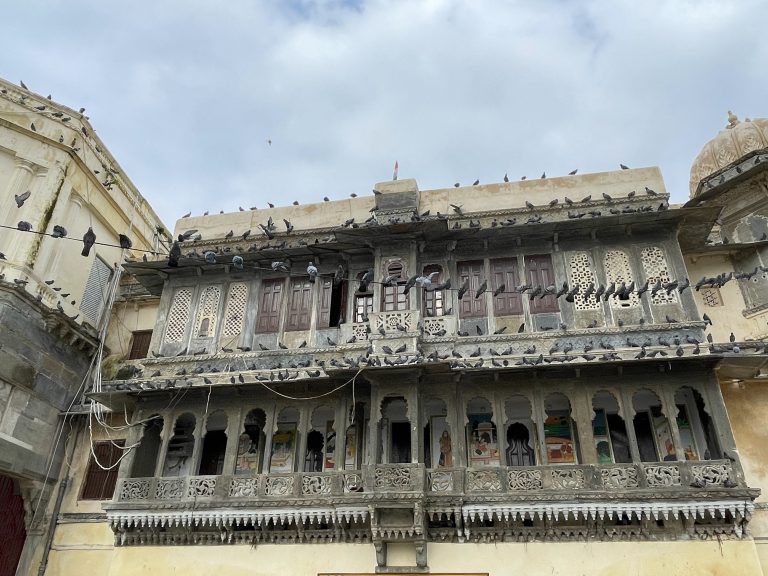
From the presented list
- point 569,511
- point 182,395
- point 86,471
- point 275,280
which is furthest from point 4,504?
point 569,511

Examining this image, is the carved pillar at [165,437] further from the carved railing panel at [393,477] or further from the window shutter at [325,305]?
the carved railing panel at [393,477]

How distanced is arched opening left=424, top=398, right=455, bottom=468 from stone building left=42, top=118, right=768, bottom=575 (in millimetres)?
50

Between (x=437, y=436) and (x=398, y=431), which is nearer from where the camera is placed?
(x=437, y=436)

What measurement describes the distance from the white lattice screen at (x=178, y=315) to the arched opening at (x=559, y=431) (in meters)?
9.86

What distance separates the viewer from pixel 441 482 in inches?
512

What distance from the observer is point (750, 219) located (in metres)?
16.7

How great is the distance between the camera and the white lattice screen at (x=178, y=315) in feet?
Answer: 54.1

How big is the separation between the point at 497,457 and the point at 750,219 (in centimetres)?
990

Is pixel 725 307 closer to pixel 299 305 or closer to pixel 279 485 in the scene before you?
pixel 299 305

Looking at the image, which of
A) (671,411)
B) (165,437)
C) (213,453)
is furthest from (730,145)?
(165,437)

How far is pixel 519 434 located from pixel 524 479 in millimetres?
2247

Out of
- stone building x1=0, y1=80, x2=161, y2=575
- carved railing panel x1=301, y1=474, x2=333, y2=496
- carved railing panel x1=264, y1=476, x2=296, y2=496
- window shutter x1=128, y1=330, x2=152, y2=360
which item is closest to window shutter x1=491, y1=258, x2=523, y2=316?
carved railing panel x1=301, y1=474, x2=333, y2=496

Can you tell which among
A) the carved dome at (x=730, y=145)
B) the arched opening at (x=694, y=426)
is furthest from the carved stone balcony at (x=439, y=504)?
the carved dome at (x=730, y=145)

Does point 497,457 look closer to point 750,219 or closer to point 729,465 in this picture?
point 729,465
